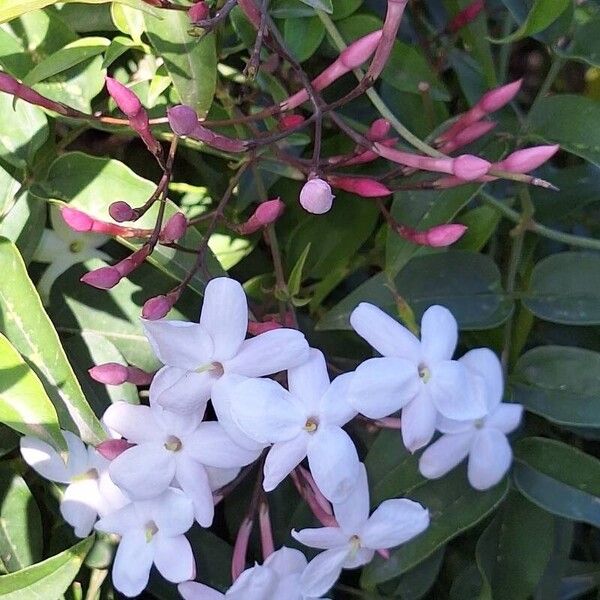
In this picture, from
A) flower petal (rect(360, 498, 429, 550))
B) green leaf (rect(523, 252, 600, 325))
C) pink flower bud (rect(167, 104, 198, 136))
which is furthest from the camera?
green leaf (rect(523, 252, 600, 325))

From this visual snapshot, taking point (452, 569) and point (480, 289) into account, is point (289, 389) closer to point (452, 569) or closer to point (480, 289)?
point (480, 289)

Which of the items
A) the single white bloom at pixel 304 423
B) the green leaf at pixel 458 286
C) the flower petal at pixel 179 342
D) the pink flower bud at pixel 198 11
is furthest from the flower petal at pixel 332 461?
the pink flower bud at pixel 198 11

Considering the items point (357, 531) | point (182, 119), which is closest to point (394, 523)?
point (357, 531)

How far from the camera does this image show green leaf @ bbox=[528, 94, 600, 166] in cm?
71

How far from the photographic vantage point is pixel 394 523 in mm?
644

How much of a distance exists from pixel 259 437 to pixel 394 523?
0.52 ft

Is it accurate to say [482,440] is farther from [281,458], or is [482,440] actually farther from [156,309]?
[156,309]

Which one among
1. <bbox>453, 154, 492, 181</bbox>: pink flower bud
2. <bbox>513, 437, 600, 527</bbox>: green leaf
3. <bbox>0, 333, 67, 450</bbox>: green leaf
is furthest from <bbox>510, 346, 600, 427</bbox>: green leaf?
<bbox>0, 333, 67, 450</bbox>: green leaf

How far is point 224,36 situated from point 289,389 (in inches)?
14.4

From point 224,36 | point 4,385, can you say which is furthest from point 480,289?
point 4,385

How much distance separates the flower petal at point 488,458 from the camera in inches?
28.0

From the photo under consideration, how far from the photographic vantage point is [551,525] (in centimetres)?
77

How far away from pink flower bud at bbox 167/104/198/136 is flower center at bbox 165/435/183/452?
0.81 ft

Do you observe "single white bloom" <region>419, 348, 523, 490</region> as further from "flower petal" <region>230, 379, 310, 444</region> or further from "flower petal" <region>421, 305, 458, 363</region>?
"flower petal" <region>230, 379, 310, 444</region>
